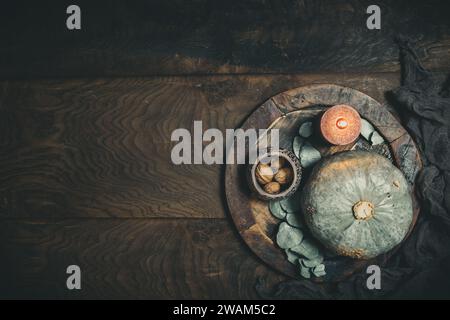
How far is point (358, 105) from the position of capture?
2.61m

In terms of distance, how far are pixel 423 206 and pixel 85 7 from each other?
8.24 feet

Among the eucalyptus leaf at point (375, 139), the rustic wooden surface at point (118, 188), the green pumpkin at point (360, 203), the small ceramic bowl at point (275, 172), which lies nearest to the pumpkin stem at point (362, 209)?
the green pumpkin at point (360, 203)

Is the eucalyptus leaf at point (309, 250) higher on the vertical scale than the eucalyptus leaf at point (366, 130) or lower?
lower

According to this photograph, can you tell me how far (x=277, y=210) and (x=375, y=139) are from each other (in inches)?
29.2

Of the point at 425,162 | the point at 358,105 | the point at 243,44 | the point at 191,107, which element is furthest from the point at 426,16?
the point at 191,107

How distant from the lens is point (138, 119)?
279 centimetres

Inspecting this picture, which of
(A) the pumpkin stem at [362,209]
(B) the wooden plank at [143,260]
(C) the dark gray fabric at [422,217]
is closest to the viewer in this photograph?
(A) the pumpkin stem at [362,209]

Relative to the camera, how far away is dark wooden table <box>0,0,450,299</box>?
8.96 ft

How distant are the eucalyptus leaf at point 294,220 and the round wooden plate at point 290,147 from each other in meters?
0.11

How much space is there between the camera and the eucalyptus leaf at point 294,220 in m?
2.60

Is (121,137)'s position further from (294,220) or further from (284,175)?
(294,220)

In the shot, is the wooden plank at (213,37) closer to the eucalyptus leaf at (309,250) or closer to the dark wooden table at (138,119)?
the dark wooden table at (138,119)

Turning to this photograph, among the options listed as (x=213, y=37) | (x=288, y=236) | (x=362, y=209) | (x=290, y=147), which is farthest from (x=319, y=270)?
(x=213, y=37)

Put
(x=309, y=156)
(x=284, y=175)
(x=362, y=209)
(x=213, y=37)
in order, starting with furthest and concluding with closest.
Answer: (x=213, y=37) < (x=309, y=156) < (x=284, y=175) < (x=362, y=209)
